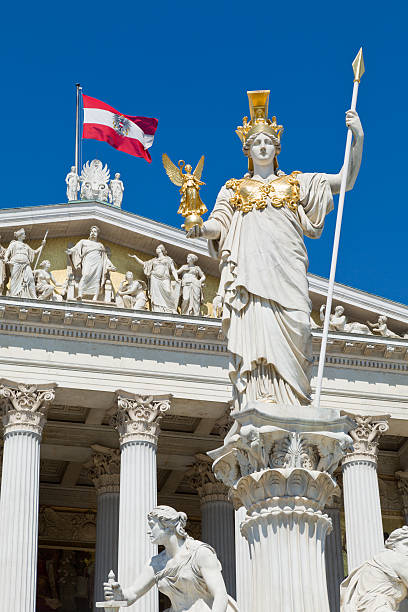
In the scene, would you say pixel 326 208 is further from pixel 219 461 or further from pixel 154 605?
pixel 154 605

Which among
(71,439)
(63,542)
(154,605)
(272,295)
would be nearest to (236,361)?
(272,295)

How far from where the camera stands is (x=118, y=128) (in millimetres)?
37375

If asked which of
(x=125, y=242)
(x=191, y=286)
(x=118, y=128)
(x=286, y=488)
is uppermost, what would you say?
(x=118, y=128)

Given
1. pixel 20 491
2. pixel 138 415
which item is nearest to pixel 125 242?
pixel 138 415

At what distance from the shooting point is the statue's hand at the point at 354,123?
11.6m

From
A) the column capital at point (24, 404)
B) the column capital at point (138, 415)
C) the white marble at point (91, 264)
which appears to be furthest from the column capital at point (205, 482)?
the column capital at point (24, 404)

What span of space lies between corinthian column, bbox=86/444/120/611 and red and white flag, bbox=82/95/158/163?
377 inches

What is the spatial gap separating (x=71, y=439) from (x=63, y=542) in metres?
4.52

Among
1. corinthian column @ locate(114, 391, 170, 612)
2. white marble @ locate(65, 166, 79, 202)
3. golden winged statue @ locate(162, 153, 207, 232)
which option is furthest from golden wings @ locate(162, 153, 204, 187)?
white marble @ locate(65, 166, 79, 202)

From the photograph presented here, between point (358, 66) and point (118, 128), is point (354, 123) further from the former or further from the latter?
point (118, 128)

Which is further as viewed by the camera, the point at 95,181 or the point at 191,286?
the point at 95,181

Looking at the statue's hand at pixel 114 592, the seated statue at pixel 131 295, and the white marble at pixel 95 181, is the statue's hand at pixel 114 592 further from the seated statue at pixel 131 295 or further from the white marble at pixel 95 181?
the white marble at pixel 95 181

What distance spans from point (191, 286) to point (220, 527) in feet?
24.5

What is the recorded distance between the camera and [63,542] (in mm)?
39281
